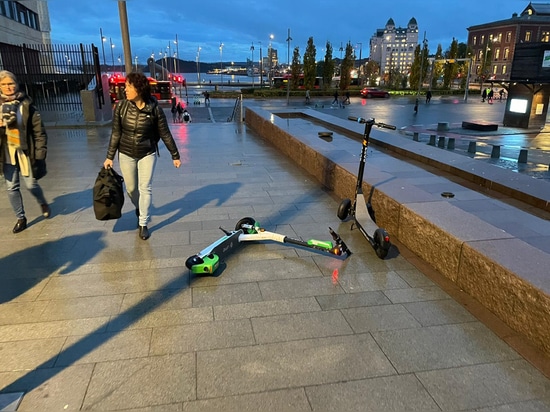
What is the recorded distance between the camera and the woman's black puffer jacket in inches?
191

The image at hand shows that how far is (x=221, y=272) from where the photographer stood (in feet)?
14.3

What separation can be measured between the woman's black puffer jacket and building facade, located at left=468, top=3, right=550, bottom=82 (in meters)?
101

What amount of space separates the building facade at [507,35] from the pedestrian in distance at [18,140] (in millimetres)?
101798

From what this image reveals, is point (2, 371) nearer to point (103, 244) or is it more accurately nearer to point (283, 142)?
point (103, 244)

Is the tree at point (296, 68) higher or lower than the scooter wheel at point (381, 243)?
higher

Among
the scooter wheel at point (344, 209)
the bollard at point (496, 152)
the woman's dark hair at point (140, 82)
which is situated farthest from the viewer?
the bollard at point (496, 152)

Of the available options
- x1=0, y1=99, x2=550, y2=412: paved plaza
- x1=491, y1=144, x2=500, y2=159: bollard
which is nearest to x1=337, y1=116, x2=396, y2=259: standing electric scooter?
x1=0, y1=99, x2=550, y2=412: paved plaza

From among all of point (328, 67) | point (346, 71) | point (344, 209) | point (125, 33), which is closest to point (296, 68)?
point (328, 67)

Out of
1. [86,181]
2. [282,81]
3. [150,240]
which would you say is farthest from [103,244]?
[282,81]

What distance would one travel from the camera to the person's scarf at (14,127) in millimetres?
5070

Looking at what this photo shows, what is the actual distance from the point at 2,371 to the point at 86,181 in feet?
19.1

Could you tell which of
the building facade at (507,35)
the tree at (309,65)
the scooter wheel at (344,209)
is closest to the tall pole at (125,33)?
the scooter wheel at (344,209)

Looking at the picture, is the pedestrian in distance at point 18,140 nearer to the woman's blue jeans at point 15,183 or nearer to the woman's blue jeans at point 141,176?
the woman's blue jeans at point 15,183

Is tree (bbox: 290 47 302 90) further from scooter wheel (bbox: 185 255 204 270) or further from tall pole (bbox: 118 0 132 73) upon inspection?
scooter wheel (bbox: 185 255 204 270)
